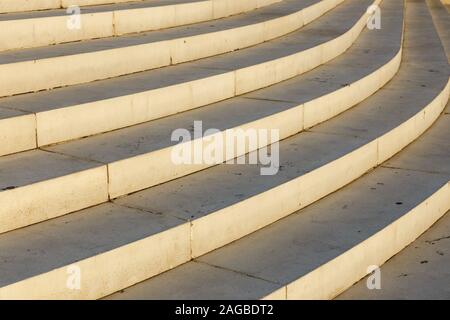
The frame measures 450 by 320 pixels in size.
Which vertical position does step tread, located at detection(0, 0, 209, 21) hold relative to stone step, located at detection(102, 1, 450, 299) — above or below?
above

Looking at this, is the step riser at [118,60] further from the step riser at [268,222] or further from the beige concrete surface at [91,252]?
the step riser at [268,222]

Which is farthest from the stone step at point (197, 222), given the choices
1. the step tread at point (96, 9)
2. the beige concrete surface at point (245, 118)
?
the step tread at point (96, 9)

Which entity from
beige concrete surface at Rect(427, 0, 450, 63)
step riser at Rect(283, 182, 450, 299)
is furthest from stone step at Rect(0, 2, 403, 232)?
beige concrete surface at Rect(427, 0, 450, 63)

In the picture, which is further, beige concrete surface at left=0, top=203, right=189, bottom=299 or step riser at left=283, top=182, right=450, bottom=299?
step riser at left=283, top=182, right=450, bottom=299

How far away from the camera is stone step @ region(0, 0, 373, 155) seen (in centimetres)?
456

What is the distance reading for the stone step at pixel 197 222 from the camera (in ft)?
11.5

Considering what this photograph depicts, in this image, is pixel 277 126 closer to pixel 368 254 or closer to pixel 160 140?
pixel 160 140

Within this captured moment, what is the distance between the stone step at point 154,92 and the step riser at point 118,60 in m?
0.10

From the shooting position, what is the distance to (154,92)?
5250mm

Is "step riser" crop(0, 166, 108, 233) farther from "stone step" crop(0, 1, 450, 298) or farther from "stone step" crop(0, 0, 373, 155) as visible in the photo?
"stone step" crop(0, 0, 373, 155)

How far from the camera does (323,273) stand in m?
3.95

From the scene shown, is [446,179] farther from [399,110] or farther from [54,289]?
[54,289]

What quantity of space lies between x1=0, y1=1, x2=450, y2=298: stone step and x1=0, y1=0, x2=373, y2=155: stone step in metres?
0.70

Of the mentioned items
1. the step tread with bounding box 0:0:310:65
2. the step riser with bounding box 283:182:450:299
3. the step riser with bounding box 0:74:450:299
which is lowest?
the step riser with bounding box 283:182:450:299
